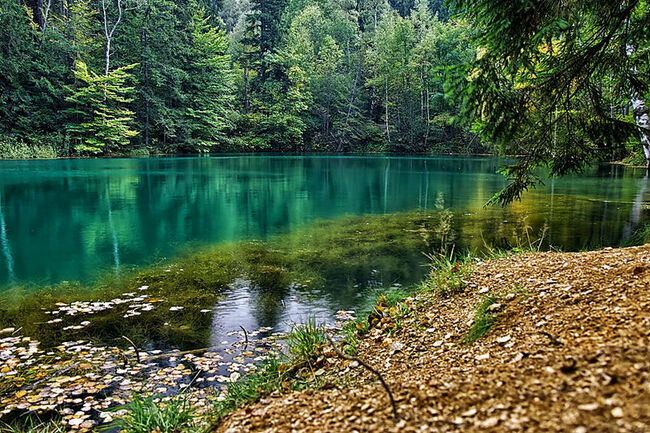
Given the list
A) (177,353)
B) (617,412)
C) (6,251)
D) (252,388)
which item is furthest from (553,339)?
(6,251)

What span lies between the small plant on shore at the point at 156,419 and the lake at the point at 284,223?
172 cm

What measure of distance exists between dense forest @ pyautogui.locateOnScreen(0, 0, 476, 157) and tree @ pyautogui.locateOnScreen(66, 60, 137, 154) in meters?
0.13

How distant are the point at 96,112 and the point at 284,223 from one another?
98.2ft

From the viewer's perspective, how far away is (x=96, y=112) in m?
35.3

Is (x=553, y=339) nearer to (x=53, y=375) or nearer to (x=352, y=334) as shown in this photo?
(x=352, y=334)

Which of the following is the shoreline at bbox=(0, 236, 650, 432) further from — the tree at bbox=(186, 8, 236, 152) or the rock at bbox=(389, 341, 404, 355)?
the tree at bbox=(186, 8, 236, 152)

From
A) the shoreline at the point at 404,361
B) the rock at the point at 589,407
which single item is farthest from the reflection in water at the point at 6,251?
the rock at the point at 589,407

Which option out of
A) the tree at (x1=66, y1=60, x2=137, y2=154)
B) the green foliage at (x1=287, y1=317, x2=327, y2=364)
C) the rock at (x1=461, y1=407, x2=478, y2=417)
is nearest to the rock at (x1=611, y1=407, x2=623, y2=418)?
the rock at (x1=461, y1=407, x2=478, y2=417)

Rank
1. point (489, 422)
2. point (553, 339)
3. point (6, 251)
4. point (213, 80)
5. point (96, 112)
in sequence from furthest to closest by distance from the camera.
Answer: point (213, 80) → point (96, 112) → point (6, 251) → point (553, 339) → point (489, 422)

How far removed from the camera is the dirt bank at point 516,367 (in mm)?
2135

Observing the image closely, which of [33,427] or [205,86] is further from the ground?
[205,86]

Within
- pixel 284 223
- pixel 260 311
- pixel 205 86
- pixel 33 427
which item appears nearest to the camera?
pixel 33 427

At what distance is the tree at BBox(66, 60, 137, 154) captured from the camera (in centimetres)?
3606

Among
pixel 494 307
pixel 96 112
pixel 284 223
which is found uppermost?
pixel 96 112
